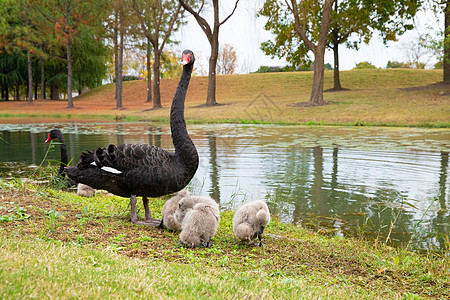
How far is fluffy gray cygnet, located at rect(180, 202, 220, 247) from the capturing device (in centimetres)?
410

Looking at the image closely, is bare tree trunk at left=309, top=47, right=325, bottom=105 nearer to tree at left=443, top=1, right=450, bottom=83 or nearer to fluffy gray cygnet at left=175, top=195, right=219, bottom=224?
tree at left=443, top=1, right=450, bottom=83

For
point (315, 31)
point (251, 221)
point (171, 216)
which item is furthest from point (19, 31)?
point (251, 221)

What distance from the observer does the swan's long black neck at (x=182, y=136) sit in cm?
464

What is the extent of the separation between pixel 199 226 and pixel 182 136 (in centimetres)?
118

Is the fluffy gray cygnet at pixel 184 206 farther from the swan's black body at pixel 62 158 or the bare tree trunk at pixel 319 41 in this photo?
the bare tree trunk at pixel 319 41

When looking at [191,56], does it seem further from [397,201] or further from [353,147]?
[353,147]

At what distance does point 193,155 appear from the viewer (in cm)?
466

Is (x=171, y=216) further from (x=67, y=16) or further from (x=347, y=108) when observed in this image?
(x=67, y=16)

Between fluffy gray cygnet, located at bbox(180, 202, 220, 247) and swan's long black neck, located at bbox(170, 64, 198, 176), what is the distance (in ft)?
1.98

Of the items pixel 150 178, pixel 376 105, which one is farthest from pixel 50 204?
pixel 376 105

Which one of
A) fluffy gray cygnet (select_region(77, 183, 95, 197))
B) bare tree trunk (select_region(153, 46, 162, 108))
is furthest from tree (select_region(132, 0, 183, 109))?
fluffy gray cygnet (select_region(77, 183, 95, 197))

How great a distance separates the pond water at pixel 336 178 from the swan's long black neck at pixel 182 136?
182 centimetres

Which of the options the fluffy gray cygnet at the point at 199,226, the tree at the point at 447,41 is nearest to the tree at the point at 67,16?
the tree at the point at 447,41

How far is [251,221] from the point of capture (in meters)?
4.24
